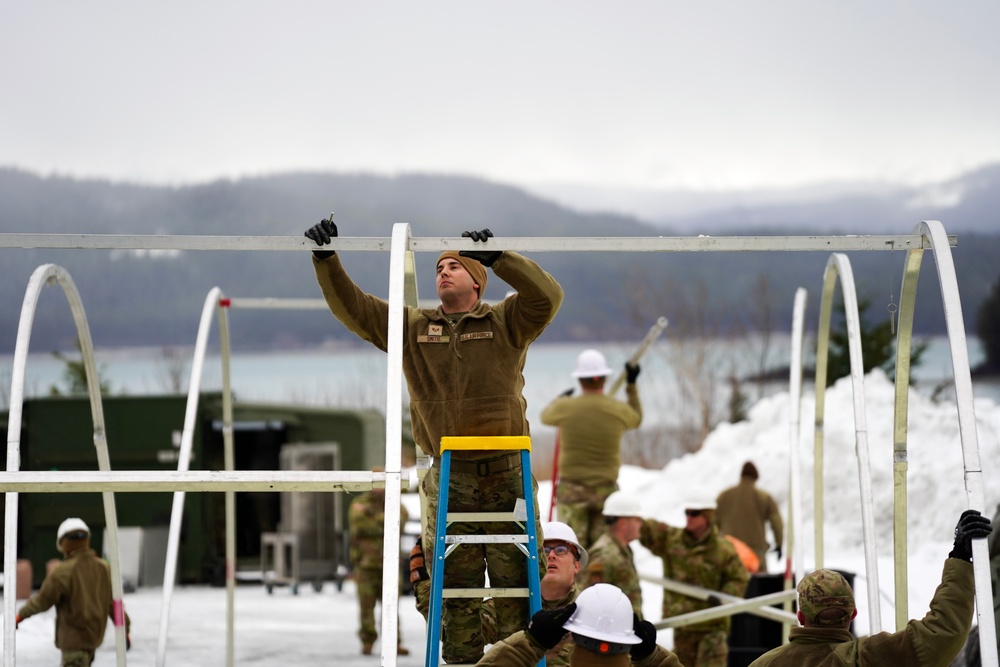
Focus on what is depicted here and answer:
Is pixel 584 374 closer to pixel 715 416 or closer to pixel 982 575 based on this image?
pixel 982 575

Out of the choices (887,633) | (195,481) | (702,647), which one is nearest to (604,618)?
(887,633)

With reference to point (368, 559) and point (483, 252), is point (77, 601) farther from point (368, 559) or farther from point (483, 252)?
point (483, 252)

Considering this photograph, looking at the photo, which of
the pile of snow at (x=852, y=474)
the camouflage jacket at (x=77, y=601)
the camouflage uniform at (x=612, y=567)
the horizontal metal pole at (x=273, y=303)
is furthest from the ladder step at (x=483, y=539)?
the pile of snow at (x=852, y=474)

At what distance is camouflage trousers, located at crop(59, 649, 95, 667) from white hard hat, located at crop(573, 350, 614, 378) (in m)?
4.18

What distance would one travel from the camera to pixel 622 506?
883 cm

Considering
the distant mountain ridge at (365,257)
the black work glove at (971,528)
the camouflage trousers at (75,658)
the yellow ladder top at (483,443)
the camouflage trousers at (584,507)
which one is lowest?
the camouflage trousers at (75,658)

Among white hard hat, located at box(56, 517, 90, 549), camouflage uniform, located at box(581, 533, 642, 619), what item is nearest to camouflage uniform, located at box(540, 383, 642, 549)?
camouflage uniform, located at box(581, 533, 642, 619)

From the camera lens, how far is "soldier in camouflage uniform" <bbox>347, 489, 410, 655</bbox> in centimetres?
1144

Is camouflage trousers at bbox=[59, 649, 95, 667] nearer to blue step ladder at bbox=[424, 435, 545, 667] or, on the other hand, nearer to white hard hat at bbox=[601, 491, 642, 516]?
white hard hat at bbox=[601, 491, 642, 516]

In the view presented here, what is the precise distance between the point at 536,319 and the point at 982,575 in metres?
2.15

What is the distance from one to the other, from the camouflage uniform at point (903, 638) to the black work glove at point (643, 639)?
46 cm

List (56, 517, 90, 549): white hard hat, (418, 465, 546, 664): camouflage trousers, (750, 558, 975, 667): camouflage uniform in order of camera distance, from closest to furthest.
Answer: (750, 558, 975, 667): camouflage uniform
(418, 465, 546, 664): camouflage trousers
(56, 517, 90, 549): white hard hat

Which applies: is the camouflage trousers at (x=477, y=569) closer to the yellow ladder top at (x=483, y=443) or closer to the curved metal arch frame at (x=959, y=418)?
the yellow ladder top at (x=483, y=443)

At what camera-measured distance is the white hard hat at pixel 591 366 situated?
10.6 meters
